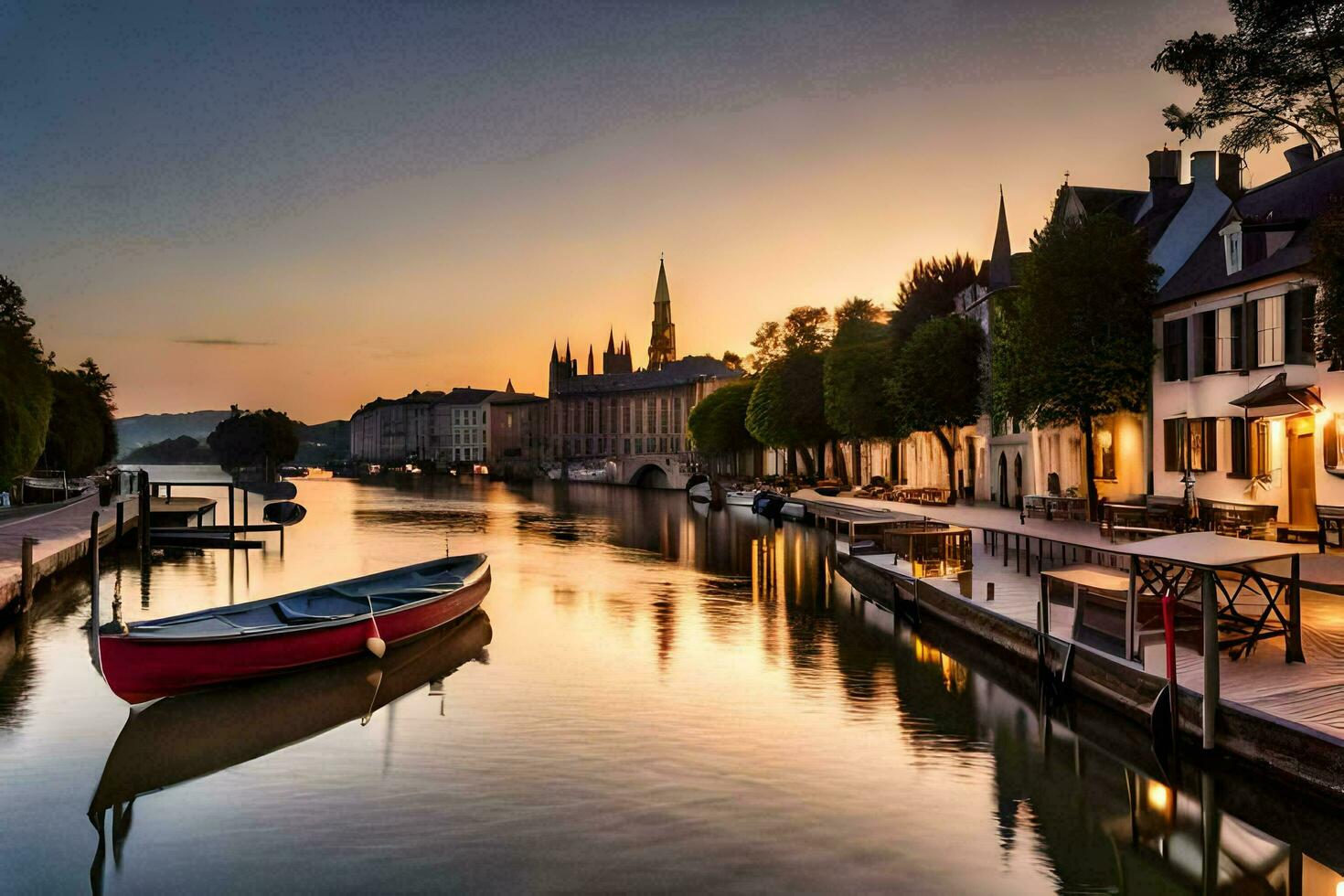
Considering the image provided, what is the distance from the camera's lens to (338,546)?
162ft

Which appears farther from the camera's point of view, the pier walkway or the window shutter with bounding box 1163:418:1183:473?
the window shutter with bounding box 1163:418:1183:473

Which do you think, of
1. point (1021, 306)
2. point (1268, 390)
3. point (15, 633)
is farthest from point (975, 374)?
point (15, 633)

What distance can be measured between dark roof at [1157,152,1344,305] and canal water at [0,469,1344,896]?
1314cm

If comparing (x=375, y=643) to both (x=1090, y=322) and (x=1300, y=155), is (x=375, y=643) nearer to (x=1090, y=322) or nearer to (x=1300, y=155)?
(x=1090, y=322)

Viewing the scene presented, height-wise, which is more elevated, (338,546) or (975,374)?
(975,374)

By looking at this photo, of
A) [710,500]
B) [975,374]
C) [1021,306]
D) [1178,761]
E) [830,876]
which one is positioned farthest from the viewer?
[710,500]

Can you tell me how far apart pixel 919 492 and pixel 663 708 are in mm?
35136

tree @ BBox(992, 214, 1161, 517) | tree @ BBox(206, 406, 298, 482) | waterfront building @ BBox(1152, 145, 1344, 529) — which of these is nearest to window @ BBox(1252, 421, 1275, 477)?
waterfront building @ BBox(1152, 145, 1344, 529)

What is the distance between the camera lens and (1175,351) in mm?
31141

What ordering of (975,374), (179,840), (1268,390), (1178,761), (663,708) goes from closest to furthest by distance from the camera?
(179,840), (1178,761), (663,708), (1268,390), (975,374)

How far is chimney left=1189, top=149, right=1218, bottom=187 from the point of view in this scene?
3500cm

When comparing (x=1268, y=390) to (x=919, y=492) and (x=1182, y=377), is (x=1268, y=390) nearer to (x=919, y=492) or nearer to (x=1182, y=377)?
(x=1182, y=377)

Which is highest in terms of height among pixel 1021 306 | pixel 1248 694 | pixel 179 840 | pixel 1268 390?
pixel 1021 306

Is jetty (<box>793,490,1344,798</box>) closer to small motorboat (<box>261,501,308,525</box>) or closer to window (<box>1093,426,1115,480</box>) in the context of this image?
window (<box>1093,426,1115,480</box>)
